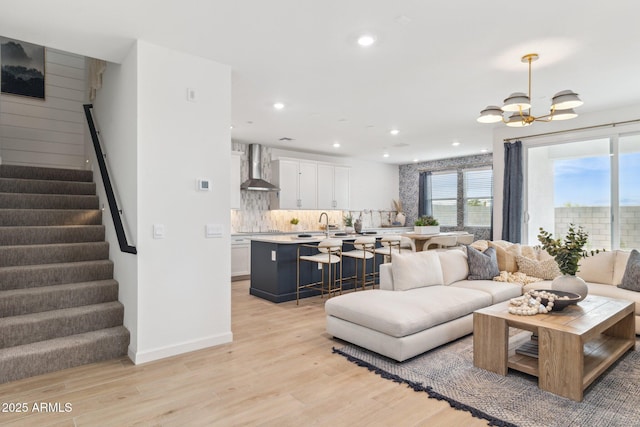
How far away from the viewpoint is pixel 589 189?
5.39 metres

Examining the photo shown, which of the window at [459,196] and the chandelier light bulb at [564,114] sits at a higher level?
the chandelier light bulb at [564,114]

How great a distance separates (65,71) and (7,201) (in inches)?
106

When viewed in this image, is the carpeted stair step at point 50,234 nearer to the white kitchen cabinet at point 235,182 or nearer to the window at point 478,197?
the white kitchen cabinet at point 235,182

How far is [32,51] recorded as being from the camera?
5672 mm

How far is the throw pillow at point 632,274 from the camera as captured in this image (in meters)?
3.94

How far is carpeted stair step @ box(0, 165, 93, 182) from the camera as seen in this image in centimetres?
474

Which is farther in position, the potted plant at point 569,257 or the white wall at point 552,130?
the white wall at point 552,130

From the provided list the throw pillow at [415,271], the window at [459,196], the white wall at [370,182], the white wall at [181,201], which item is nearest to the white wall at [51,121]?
the white wall at [181,201]

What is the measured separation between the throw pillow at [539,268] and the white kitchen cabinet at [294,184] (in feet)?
14.8

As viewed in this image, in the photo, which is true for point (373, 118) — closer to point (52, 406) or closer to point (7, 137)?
point (52, 406)

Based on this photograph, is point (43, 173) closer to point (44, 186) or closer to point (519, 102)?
point (44, 186)

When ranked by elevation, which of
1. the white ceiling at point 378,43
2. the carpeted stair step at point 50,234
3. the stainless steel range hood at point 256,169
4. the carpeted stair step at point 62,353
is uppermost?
the white ceiling at point 378,43

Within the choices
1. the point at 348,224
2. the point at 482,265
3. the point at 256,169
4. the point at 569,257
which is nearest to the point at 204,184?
the point at 569,257

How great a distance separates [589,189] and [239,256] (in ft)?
19.3
